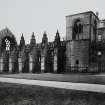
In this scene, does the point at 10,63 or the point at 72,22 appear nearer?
the point at 72,22

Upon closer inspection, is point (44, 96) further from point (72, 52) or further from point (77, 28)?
point (77, 28)

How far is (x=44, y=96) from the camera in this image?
13.4 meters

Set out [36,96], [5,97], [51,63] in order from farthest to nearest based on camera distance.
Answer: [51,63]
[5,97]
[36,96]

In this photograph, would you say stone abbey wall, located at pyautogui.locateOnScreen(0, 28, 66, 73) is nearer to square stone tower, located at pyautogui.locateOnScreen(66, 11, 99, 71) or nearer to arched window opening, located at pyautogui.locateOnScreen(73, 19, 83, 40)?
square stone tower, located at pyautogui.locateOnScreen(66, 11, 99, 71)

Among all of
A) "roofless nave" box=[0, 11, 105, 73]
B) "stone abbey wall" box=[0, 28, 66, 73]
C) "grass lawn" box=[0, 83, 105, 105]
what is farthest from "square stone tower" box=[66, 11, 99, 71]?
→ "grass lawn" box=[0, 83, 105, 105]

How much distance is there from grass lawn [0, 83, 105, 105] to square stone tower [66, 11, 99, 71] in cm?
2132

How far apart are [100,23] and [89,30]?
16.4ft

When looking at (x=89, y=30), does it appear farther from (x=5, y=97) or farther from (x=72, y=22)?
(x=5, y=97)

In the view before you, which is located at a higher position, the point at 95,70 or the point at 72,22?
the point at 72,22

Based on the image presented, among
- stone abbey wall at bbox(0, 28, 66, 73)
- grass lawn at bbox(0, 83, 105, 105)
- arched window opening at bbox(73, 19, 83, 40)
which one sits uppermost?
arched window opening at bbox(73, 19, 83, 40)

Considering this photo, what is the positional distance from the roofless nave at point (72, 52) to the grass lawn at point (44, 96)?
20816mm

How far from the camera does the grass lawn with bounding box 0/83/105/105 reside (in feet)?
36.5

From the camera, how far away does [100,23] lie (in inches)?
1566

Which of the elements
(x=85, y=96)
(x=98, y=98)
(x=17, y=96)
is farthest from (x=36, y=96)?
(x=98, y=98)
